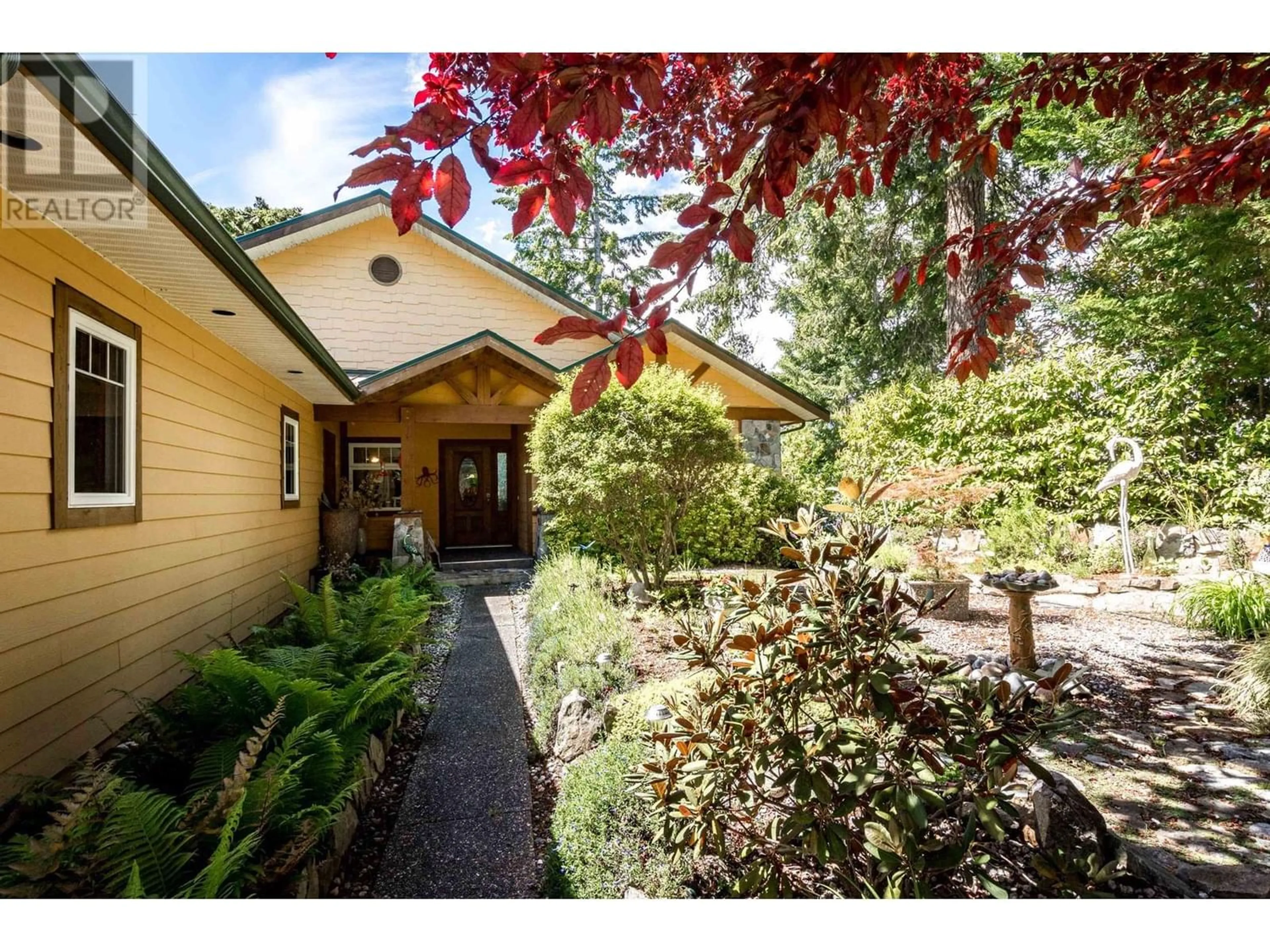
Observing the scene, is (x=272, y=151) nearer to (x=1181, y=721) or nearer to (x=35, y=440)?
(x=35, y=440)

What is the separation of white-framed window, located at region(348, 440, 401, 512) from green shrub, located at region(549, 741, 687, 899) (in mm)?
8778

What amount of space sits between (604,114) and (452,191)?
1.17 feet

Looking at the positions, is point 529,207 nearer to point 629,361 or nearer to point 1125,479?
point 629,361

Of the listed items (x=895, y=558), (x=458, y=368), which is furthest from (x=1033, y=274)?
(x=458, y=368)

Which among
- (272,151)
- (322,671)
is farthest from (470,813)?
(272,151)

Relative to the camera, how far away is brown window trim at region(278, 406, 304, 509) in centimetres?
686

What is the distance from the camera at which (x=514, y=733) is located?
11.6 feet

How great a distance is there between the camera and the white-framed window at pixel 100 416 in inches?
118

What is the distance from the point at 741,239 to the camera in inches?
49.4

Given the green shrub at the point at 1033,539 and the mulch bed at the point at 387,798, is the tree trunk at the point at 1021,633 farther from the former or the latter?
the mulch bed at the point at 387,798

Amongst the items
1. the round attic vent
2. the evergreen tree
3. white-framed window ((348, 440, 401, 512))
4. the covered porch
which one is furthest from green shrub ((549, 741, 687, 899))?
the evergreen tree

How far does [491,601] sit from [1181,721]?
661cm

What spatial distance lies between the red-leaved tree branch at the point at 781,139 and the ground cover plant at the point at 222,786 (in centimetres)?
184

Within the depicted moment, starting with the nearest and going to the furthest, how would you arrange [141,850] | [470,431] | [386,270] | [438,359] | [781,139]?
1. [781,139]
2. [141,850]
3. [438,359]
4. [386,270]
5. [470,431]
